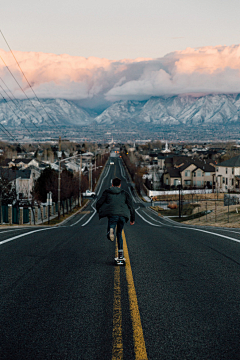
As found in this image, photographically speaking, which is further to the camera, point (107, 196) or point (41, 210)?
point (41, 210)

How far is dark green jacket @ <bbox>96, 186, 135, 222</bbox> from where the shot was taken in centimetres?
802

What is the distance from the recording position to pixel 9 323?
189 inches

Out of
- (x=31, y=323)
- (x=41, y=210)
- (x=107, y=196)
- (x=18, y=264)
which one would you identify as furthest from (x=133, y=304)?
(x=41, y=210)

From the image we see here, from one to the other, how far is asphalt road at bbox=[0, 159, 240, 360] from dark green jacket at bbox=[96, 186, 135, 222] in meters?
1.26

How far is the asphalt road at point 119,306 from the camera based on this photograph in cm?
411

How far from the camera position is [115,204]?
8078 millimetres

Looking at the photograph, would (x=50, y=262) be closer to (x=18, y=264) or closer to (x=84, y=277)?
(x=18, y=264)

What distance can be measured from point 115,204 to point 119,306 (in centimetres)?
301

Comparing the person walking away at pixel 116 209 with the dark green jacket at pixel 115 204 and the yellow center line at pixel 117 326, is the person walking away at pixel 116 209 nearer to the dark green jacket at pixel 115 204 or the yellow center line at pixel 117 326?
the dark green jacket at pixel 115 204

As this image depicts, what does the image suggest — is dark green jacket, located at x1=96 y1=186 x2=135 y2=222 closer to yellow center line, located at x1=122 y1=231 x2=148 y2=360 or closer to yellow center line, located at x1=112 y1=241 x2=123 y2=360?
yellow center line, located at x1=122 y1=231 x2=148 y2=360

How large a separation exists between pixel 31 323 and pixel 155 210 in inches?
2415

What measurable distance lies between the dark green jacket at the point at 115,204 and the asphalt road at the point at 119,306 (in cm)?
126

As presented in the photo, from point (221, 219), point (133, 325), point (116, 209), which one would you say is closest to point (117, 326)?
point (133, 325)

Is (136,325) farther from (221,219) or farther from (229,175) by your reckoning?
(229,175)
